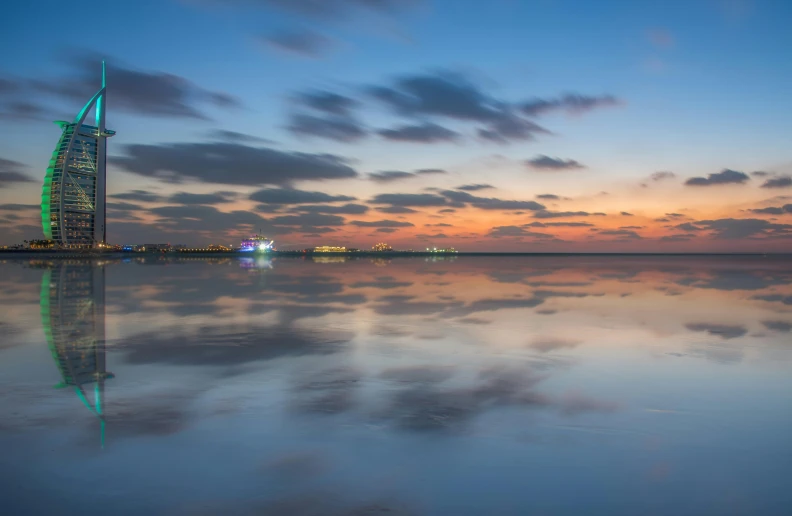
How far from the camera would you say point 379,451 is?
6.59 meters

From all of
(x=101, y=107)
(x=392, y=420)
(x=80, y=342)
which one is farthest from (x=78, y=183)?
(x=392, y=420)

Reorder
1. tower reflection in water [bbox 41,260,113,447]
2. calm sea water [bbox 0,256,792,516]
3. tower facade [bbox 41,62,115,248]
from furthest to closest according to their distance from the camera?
tower facade [bbox 41,62,115,248] → tower reflection in water [bbox 41,260,113,447] → calm sea water [bbox 0,256,792,516]

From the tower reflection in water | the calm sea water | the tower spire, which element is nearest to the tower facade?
the tower spire

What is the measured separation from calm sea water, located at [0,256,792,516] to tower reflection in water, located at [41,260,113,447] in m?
0.08

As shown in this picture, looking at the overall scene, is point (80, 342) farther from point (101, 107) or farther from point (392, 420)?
point (101, 107)

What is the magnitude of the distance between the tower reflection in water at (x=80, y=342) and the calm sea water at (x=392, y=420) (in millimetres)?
79

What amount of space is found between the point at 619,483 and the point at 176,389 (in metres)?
7.10

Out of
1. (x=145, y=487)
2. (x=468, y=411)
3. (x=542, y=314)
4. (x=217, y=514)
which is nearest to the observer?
(x=217, y=514)

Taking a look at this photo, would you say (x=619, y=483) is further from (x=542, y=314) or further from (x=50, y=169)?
(x=50, y=169)

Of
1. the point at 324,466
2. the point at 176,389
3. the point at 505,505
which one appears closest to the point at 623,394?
the point at 505,505

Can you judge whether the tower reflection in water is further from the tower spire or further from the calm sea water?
the tower spire

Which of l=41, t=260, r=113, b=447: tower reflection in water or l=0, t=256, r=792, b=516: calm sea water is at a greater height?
l=41, t=260, r=113, b=447: tower reflection in water

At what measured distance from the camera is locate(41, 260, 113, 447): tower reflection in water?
361 inches

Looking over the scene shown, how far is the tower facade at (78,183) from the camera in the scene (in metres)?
182
